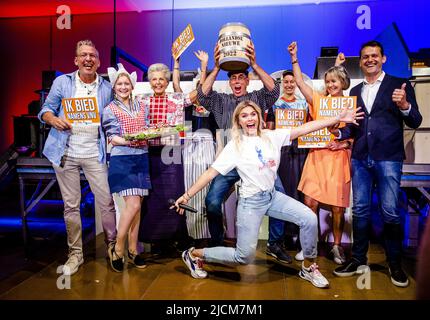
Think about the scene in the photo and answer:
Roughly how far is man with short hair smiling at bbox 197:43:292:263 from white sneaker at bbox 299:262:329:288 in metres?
0.47

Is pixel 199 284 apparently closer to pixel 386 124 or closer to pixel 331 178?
pixel 331 178

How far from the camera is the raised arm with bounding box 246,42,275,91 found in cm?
300

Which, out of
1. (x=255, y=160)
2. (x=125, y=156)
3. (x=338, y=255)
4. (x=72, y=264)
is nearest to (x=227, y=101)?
(x=255, y=160)

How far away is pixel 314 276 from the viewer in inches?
114

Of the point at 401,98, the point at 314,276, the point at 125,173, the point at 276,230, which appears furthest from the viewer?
the point at 276,230

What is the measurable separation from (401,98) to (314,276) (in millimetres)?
1622

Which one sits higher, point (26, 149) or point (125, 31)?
point (125, 31)

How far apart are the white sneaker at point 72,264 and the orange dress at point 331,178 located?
2.38 meters

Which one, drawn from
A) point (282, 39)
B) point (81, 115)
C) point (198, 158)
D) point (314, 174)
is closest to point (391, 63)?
point (282, 39)

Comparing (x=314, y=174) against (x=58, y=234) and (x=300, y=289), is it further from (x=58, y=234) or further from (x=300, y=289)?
(x=58, y=234)

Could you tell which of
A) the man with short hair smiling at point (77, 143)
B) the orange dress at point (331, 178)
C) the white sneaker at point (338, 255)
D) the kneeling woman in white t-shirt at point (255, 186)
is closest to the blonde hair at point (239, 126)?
the kneeling woman in white t-shirt at point (255, 186)

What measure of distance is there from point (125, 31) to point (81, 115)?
20.7 ft

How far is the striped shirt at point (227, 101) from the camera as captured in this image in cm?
336

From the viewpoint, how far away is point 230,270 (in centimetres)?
326
